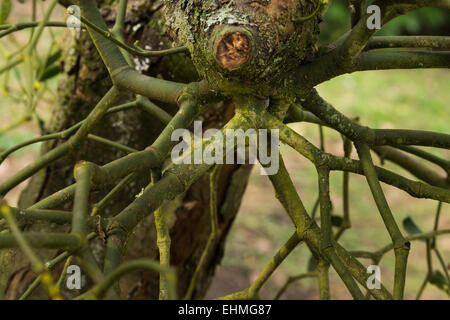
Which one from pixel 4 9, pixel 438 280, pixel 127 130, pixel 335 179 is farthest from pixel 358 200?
pixel 4 9

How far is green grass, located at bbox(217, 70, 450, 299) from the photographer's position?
1.76 metres

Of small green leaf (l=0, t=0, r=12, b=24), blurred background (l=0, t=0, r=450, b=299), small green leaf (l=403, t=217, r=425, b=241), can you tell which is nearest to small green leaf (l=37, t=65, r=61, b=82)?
blurred background (l=0, t=0, r=450, b=299)

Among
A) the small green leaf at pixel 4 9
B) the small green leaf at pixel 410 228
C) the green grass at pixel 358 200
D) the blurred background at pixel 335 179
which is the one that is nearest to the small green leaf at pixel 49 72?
the blurred background at pixel 335 179

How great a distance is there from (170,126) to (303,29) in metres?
0.17

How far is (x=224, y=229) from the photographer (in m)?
1.11

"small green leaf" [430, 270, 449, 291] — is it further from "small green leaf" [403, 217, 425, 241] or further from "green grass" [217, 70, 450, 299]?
"green grass" [217, 70, 450, 299]

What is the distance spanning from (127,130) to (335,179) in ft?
4.99

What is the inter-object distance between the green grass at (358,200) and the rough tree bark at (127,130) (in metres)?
0.68

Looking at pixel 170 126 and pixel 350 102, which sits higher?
pixel 350 102

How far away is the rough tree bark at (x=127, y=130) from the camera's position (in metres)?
0.89

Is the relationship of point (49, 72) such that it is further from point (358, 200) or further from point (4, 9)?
point (358, 200)

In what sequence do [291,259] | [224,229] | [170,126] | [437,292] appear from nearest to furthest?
[170,126], [224,229], [437,292], [291,259]

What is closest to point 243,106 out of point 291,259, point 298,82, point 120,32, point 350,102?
point 298,82
